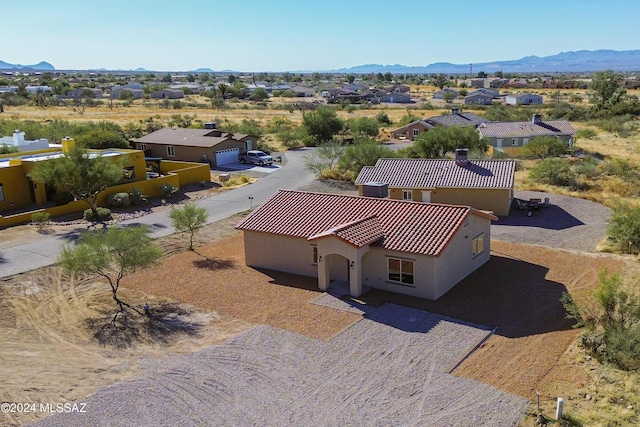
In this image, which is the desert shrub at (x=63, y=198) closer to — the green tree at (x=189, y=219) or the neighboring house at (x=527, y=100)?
the green tree at (x=189, y=219)

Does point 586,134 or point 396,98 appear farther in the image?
point 396,98

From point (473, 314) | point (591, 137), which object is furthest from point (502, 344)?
point (591, 137)

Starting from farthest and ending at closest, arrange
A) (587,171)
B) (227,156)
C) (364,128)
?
(364,128), (227,156), (587,171)

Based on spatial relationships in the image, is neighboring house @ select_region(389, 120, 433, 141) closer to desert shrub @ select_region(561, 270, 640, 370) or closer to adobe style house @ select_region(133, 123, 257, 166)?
adobe style house @ select_region(133, 123, 257, 166)

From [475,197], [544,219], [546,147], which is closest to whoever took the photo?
[544,219]

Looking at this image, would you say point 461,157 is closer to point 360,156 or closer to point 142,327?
point 360,156

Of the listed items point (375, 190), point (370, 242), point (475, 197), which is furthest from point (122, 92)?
point (370, 242)

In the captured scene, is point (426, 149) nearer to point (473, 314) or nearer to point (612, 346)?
point (473, 314)

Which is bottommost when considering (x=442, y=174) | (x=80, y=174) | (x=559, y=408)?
(x=559, y=408)
